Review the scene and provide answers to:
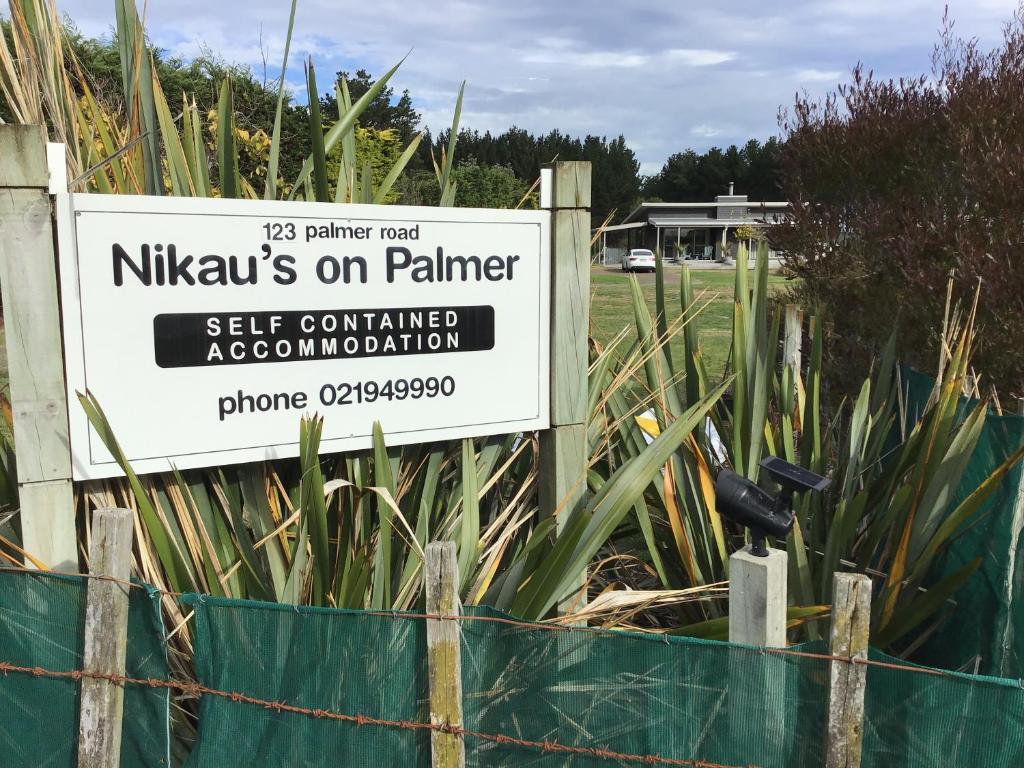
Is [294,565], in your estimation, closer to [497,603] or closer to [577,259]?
[497,603]

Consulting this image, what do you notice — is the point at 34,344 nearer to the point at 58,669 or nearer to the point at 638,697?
the point at 58,669

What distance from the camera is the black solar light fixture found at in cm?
248

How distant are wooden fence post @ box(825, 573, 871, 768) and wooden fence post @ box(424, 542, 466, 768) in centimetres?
93

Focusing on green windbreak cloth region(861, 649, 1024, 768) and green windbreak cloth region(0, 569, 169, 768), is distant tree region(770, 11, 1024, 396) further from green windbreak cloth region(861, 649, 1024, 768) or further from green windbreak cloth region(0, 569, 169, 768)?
green windbreak cloth region(0, 569, 169, 768)

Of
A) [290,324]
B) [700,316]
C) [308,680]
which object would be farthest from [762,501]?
[700,316]

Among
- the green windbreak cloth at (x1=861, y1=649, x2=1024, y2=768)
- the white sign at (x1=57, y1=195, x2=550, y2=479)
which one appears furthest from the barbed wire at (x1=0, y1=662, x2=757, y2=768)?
the white sign at (x1=57, y1=195, x2=550, y2=479)

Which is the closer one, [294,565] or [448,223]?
[294,565]

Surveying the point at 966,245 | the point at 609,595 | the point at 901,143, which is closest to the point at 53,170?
the point at 609,595

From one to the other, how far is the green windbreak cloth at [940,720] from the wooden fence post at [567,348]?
125 cm

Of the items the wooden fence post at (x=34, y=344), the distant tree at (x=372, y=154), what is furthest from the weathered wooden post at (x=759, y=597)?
the distant tree at (x=372, y=154)

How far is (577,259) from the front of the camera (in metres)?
3.20

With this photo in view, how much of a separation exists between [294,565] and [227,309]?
0.79 m

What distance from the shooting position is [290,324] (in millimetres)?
2744

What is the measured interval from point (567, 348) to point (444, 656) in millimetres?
1296
